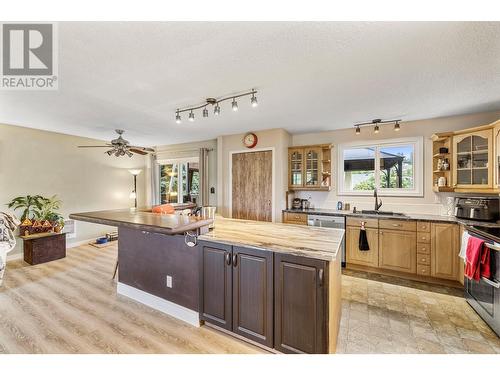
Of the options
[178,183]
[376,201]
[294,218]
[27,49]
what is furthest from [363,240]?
[178,183]

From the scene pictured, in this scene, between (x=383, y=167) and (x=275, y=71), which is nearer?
(x=275, y=71)

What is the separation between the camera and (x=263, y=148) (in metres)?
4.32

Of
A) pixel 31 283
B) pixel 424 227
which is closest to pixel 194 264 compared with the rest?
pixel 31 283

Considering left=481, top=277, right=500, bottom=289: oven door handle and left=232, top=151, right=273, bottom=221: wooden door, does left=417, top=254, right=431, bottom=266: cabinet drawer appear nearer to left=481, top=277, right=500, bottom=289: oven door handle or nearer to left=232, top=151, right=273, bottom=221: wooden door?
left=481, top=277, right=500, bottom=289: oven door handle

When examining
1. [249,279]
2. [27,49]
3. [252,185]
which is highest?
[27,49]

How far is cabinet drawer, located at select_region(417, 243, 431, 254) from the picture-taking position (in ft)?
10.1

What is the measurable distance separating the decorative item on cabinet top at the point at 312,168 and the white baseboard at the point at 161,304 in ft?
9.83

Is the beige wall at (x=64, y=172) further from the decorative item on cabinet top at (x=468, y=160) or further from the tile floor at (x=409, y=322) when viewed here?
the decorative item on cabinet top at (x=468, y=160)

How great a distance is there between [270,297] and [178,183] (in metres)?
5.06

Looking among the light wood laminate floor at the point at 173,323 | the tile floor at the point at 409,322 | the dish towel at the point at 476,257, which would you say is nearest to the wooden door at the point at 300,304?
the light wood laminate floor at the point at 173,323

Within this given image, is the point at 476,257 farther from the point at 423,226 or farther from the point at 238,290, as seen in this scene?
the point at 238,290

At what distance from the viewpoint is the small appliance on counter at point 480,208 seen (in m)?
2.80

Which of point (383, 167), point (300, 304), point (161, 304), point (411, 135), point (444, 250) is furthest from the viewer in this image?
point (383, 167)
